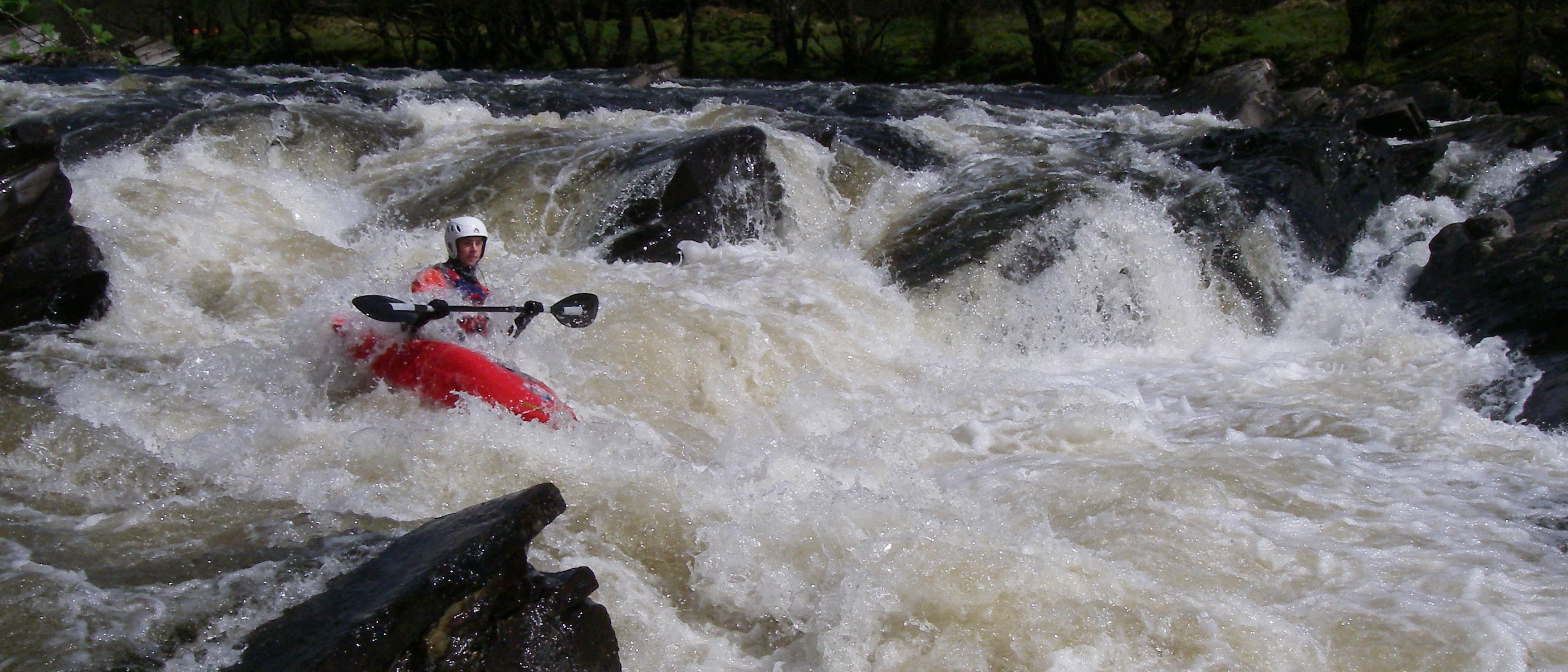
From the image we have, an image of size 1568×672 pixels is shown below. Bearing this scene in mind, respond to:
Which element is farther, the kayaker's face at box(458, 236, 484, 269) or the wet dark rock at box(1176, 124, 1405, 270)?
the wet dark rock at box(1176, 124, 1405, 270)

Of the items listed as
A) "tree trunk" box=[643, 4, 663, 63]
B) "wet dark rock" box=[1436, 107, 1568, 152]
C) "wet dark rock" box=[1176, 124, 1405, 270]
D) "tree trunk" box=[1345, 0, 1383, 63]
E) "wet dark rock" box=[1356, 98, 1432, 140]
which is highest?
"tree trunk" box=[1345, 0, 1383, 63]

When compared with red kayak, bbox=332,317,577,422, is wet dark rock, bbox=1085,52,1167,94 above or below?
above

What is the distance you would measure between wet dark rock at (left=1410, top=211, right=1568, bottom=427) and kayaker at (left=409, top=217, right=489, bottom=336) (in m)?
6.01

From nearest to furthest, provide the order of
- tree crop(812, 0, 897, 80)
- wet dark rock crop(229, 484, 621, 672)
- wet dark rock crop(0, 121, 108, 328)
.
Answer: wet dark rock crop(229, 484, 621, 672)
wet dark rock crop(0, 121, 108, 328)
tree crop(812, 0, 897, 80)

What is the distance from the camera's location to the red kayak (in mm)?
4961

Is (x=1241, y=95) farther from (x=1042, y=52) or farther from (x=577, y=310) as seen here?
(x=577, y=310)

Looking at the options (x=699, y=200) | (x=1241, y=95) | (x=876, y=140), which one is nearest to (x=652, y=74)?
(x=1241, y=95)

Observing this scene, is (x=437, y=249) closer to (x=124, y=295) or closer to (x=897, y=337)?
(x=124, y=295)

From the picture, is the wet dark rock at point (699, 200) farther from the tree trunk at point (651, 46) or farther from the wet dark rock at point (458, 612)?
the tree trunk at point (651, 46)

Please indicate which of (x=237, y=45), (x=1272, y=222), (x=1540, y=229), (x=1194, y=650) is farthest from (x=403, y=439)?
(x=237, y=45)

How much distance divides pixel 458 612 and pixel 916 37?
25.5m

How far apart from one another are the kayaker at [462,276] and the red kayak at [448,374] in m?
0.32

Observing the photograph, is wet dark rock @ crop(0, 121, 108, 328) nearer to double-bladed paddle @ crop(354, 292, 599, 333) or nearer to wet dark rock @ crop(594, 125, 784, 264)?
double-bladed paddle @ crop(354, 292, 599, 333)

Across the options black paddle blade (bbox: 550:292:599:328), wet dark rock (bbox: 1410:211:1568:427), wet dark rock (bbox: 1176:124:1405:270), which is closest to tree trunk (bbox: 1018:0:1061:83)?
wet dark rock (bbox: 1176:124:1405:270)
